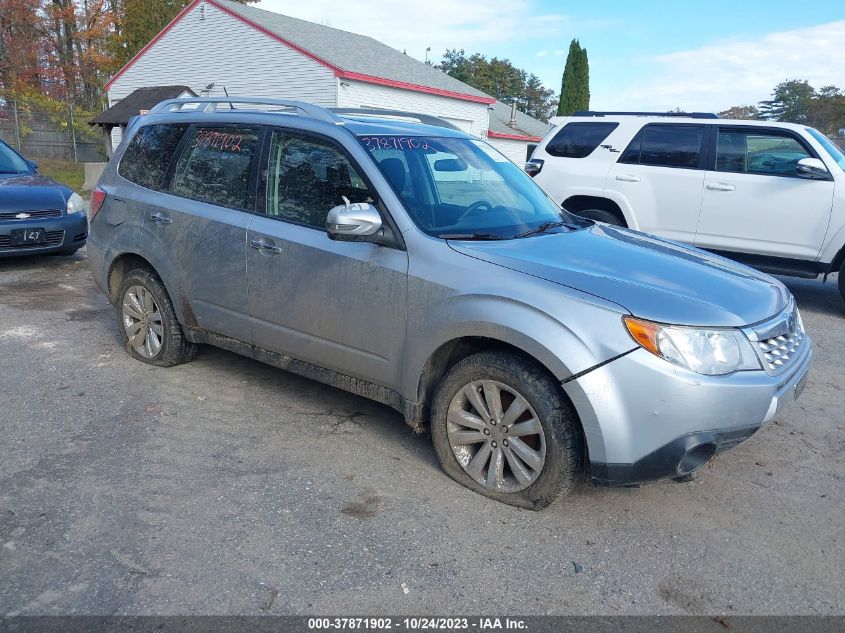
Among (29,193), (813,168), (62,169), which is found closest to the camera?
(813,168)

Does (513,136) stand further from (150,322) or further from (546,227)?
(546,227)

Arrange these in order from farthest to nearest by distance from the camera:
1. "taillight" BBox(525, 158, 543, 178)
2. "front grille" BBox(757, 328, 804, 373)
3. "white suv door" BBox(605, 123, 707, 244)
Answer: "taillight" BBox(525, 158, 543, 178), "white suv door" BBox(605, 123, 707, 244), "front grille" BBox(757, 328, 804, 373)

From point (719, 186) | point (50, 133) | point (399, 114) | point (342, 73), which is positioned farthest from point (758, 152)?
point (50, 133)

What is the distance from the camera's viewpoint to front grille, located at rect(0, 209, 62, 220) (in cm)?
815

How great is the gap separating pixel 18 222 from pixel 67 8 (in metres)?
34.0

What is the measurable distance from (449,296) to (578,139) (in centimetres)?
600

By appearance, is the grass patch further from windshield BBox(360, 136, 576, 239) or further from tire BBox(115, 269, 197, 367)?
windshield BBox(360, 136, 576, 239)

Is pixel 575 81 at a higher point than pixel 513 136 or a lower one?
higher

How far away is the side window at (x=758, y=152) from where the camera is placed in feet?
25.0

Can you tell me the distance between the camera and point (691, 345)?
298 cm

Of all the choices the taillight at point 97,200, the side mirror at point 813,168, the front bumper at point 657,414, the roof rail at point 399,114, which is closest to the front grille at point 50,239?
the taillight at point 97,200

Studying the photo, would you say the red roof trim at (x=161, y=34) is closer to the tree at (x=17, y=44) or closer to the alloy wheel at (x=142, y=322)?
the tree at (x=17, y=44)

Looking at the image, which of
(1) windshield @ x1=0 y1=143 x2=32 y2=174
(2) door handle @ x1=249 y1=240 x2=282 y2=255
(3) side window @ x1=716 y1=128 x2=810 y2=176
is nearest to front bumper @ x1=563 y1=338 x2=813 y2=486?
(2) door handle @ x1=249 y1=240 x2=282 y2=255

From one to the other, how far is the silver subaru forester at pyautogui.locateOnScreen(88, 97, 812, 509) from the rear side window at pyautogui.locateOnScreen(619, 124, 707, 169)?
13.6ft
